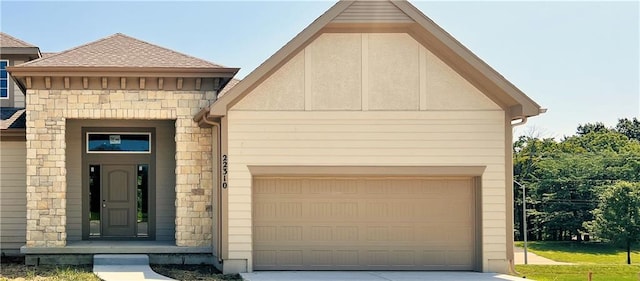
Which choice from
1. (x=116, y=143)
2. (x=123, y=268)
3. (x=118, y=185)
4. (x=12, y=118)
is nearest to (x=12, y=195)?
(x=12, y=118)

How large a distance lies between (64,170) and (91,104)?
4.85 feet

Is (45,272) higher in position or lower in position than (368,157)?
lower

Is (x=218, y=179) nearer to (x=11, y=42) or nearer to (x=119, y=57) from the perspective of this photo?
(x=119, y=57)

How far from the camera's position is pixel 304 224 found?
12211 mm

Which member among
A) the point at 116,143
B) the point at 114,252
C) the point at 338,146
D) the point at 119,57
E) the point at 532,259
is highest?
the point at 119,57

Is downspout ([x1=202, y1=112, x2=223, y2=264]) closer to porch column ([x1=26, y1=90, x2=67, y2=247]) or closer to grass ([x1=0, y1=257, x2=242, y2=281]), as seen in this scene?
grass ([x1=0, y1=257, x2=242, y2=281])

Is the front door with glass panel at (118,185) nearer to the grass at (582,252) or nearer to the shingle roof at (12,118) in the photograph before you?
the shingle roof at (12,118)

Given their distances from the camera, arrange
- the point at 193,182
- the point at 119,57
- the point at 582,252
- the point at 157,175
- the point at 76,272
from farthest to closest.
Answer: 1. the point at 582,252
2. the point at 157,175
3. the point at 119,57
4. the point at 193,182
5. the point at 76,272

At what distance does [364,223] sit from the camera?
40.2 feet

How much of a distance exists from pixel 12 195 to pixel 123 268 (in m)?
3.98

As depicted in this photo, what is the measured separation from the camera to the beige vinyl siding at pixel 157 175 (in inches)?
559

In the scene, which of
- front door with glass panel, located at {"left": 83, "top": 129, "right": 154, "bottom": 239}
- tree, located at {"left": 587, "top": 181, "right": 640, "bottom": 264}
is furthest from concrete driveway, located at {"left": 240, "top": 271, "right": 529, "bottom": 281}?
tree, located at {"left": 587, "top": 181, "right": 640, "bottom": 264}

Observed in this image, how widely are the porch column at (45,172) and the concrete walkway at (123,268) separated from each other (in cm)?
115

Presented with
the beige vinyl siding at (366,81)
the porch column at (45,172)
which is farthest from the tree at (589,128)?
the porch column at (45,172)
